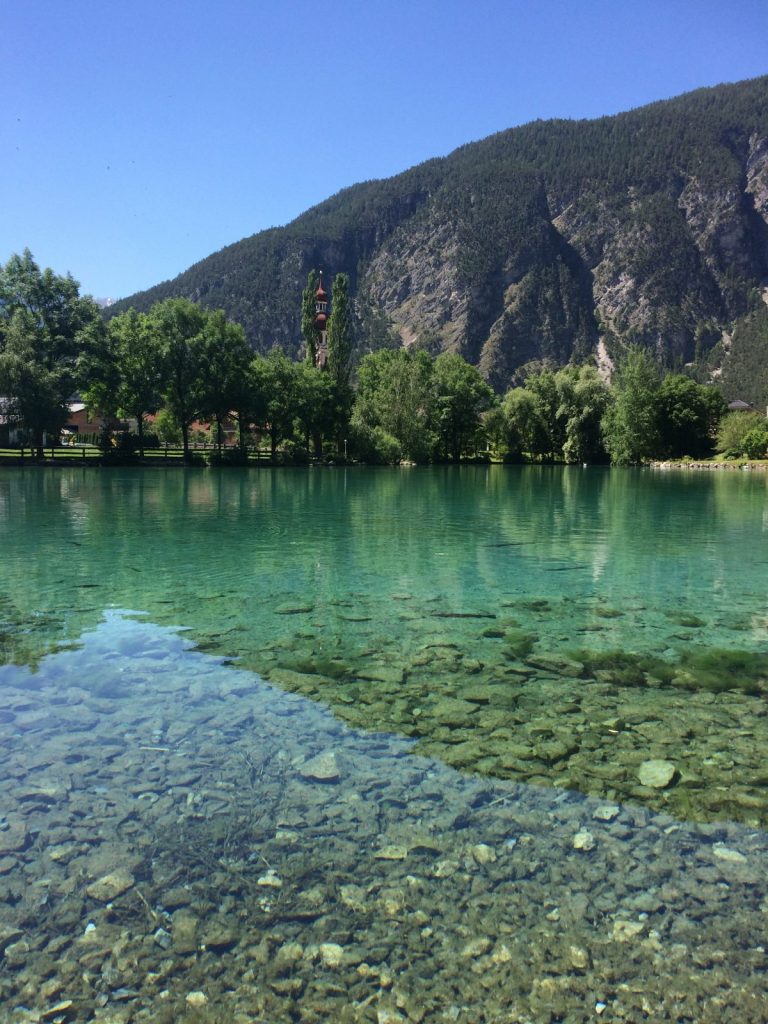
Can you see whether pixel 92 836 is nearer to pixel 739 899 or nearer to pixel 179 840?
pixel 179 840

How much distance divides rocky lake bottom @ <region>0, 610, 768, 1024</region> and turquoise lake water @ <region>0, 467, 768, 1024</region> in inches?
0.7

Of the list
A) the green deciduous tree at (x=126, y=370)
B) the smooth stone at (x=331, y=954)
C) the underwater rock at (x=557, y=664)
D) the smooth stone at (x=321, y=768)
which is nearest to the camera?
the smooth stone at (x=331, y=954)

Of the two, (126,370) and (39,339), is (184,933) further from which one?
(126,370)

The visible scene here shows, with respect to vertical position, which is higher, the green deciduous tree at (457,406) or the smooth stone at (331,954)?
the green deciduous tree at (457,406)

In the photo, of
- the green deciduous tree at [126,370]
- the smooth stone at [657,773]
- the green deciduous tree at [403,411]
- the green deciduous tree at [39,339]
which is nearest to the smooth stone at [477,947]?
the smooth stone at [657,773]

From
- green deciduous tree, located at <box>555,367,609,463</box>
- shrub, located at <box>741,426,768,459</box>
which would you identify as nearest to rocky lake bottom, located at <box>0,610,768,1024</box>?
green deciduous tree, located at <box>555,367,609,463</box>

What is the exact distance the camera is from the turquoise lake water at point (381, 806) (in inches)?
158

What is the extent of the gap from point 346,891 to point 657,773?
10.3ft

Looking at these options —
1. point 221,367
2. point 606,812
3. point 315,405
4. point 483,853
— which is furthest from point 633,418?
point 483,853

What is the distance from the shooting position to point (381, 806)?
5848 mm

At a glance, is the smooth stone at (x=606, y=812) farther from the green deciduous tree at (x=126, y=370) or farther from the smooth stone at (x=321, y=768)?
the green deciduous tree at (x=126, y=370)

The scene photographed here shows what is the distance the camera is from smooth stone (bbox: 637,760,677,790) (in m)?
6.23

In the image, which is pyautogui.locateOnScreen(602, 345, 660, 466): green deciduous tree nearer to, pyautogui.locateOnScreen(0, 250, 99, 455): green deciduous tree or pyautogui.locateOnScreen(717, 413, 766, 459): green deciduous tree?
pyautogui.locateOnScreen(717, 413, 766, 459): green deciduous tree

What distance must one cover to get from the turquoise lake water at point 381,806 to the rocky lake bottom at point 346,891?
0.7 inches
